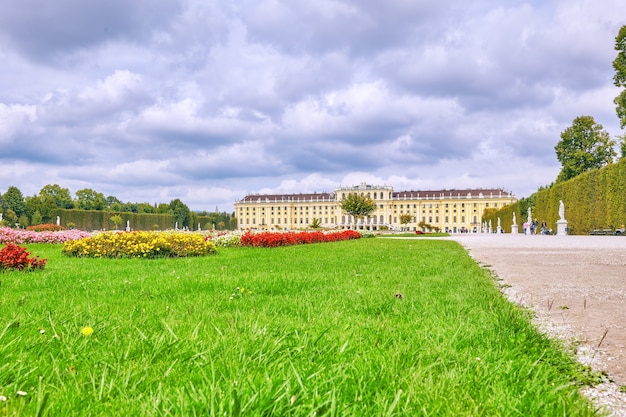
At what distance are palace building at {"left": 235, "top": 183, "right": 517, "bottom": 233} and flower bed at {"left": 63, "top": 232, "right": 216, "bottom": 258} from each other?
8629cm

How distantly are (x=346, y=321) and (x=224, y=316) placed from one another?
2.50 feet

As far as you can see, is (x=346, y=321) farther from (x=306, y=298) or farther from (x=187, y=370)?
(x=187, y=370)

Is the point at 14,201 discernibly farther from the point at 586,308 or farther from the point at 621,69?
the point at 586,308

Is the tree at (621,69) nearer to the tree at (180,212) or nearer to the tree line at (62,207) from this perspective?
the tree line at (62,207)

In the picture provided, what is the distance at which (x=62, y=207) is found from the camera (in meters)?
70.6

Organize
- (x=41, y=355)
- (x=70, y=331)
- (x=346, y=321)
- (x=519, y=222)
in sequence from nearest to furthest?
(x=41, y=355)
(x=70, y=331)
(x=346, y=321)
(x=519, y=222)

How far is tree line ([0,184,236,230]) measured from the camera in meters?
55.7

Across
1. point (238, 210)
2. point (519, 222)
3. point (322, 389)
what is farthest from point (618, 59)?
point (238, 210)

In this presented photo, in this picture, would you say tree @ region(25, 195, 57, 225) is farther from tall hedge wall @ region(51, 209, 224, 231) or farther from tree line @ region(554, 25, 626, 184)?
tree line @ region(554, 25, 626, 184)

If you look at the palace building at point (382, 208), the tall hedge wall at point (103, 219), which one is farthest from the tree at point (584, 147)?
the palace building at point (382, 208)

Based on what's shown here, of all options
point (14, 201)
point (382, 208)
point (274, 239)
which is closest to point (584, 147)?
point (274, 239)

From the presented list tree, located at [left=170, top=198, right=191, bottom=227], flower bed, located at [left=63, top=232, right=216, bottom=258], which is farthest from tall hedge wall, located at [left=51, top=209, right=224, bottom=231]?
flower bed, located at [left=63, top=232, right=216, bottom=258]

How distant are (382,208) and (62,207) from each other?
69866 millimetres

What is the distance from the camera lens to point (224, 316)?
2738 millimetres
